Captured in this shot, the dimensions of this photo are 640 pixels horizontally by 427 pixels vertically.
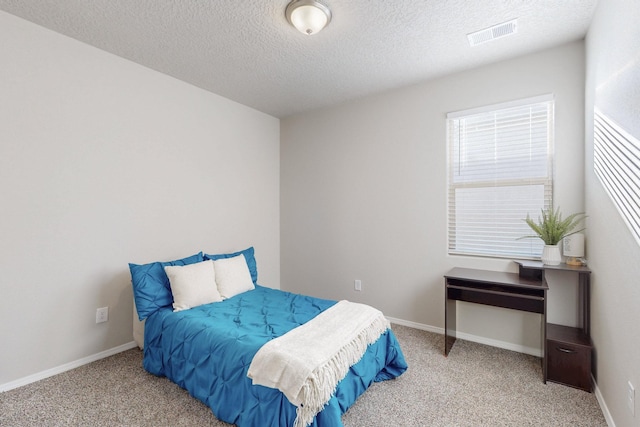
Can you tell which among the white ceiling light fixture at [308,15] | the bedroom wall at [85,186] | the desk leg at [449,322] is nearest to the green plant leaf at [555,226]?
the desk leg at [449,322]

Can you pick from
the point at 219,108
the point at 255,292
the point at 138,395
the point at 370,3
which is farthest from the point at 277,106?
the point at 138,395

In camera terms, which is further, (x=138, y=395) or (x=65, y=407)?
(x=138, y=395)

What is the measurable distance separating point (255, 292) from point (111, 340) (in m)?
1.31

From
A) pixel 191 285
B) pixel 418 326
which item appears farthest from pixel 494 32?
pixel 191 285

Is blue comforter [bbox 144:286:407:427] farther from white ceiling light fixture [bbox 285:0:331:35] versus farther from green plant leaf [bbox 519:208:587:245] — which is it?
white ceiling light fixture [bbox 285:0:331:35]

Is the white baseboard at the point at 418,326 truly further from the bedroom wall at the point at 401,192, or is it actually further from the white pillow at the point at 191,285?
the white pillow at the point at 191,285

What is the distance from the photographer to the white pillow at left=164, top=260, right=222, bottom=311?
8.02 ft

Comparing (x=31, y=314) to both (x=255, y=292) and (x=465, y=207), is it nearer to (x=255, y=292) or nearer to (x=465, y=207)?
(x=255, y=292)

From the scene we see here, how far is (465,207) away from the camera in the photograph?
118 inches

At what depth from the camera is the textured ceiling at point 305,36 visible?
6.62ft

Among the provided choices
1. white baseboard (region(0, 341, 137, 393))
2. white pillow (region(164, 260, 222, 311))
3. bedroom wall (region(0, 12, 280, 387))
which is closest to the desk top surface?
white pillow (region(164, 260, 222, 311))

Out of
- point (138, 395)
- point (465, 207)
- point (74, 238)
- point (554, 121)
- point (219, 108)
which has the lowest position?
point (138, 395)

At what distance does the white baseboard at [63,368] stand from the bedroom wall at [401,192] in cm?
210

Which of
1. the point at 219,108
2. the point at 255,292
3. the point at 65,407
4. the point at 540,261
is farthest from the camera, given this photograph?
the point at 219,108
